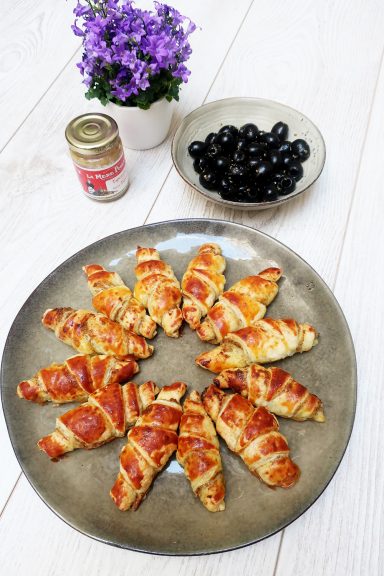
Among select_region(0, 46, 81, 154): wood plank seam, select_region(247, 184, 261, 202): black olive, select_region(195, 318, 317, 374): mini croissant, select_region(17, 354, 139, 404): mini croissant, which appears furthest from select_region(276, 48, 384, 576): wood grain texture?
select_region(0, 46, 81, 154): wood plank seam

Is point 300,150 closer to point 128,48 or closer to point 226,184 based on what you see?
point 226,184

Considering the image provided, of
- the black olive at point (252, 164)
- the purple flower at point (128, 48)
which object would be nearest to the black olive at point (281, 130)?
the black olive at point (252, 164)

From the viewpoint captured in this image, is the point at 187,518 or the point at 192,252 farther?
the point at 192,252

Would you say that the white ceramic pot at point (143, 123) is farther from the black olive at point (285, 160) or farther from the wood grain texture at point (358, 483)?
the wood grain texture at point (358, 483)

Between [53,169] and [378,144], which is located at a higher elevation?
[53,169]

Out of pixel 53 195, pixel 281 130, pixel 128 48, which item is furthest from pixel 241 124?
pixel 53 195

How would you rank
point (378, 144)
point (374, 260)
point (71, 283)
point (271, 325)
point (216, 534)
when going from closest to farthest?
point (216, 534), point (271, 325), point (71, 283), point (374, 260), point (378, 144)

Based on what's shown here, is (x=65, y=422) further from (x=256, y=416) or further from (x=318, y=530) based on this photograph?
(x=318, y=530)

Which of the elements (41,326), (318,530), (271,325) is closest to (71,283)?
(41,326)
